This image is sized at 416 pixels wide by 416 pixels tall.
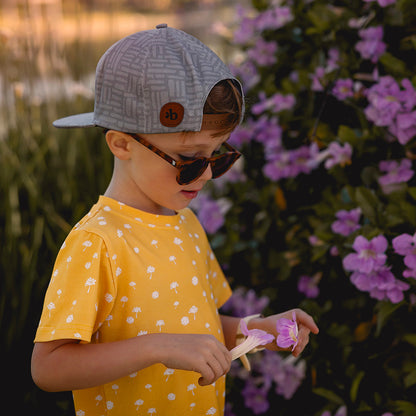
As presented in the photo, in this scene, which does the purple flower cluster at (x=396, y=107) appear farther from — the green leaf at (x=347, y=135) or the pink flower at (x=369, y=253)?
the pink flower at (x=369, y=253)

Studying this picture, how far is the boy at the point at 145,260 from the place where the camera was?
3.47ft

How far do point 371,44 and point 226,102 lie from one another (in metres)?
0.82

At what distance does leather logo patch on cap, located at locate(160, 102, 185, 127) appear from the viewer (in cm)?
113

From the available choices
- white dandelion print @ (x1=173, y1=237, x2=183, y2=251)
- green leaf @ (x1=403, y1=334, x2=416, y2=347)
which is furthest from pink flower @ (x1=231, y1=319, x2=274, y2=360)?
green leaf @ (x1=403, y1=334, x2=416, y2=347)

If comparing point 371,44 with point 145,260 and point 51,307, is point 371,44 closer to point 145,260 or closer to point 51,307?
point 145,260

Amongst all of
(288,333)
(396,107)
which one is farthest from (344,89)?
(288,333)

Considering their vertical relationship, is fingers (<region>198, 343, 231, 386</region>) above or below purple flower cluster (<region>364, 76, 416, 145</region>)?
below

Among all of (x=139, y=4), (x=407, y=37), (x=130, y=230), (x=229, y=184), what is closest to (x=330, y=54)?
(x=407, y=37)

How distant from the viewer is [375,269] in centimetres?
149

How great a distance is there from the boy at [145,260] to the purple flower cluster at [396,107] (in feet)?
1.91

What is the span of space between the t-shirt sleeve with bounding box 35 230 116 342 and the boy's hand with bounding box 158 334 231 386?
16 centimetres

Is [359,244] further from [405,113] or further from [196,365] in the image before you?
[196,365]

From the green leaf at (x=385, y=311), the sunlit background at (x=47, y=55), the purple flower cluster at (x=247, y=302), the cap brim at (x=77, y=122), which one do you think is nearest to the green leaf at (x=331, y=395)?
the green leaf at (x=385, y=311)

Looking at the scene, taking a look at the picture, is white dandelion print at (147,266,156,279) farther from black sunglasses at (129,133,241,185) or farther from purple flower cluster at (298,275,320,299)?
purple flower cluster at (298,275,320,299)
